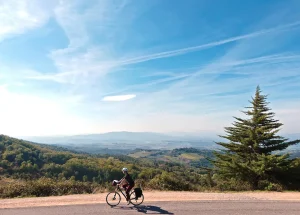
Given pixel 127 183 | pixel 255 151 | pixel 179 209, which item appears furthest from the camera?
→ pixel 255 151

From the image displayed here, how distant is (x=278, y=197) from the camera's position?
1600 centimetres

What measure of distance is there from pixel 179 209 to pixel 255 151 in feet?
52.6

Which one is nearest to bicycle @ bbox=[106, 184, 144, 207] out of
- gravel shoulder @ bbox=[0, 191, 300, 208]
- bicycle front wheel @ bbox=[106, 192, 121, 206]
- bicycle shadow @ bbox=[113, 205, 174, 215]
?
bicycle front wheel @ bbox=[106, 192, 121, 206]

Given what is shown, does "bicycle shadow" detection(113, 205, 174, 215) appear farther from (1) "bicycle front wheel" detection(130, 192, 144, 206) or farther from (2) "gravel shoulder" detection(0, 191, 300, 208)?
(2) "gravel shoulder" detection(0, 191, 300, 208)

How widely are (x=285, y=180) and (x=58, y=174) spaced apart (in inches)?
3728

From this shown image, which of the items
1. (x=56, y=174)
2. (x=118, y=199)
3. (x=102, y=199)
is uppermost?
(x=118, y=199)

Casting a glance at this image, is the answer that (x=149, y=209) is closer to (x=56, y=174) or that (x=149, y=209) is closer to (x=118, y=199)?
(x=118, y=199)

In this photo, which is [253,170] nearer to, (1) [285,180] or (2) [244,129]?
(1) [285,180]

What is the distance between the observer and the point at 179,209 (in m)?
12.8

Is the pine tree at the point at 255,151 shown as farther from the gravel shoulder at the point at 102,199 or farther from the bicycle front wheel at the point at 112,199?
the bicycle front wheel at the point at 112,199

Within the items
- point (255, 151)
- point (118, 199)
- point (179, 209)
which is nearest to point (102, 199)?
point (118, 199)

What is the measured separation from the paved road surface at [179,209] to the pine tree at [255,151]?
8885 millimetres

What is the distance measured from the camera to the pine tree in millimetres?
22552

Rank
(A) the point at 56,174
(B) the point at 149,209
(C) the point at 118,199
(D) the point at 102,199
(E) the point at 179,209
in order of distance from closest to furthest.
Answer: (E) the point at 179,209 < (B) the point at 149,209 < (C) the point at 118,199 < (D) the point at 102,199 < (A) the point at 56,174
